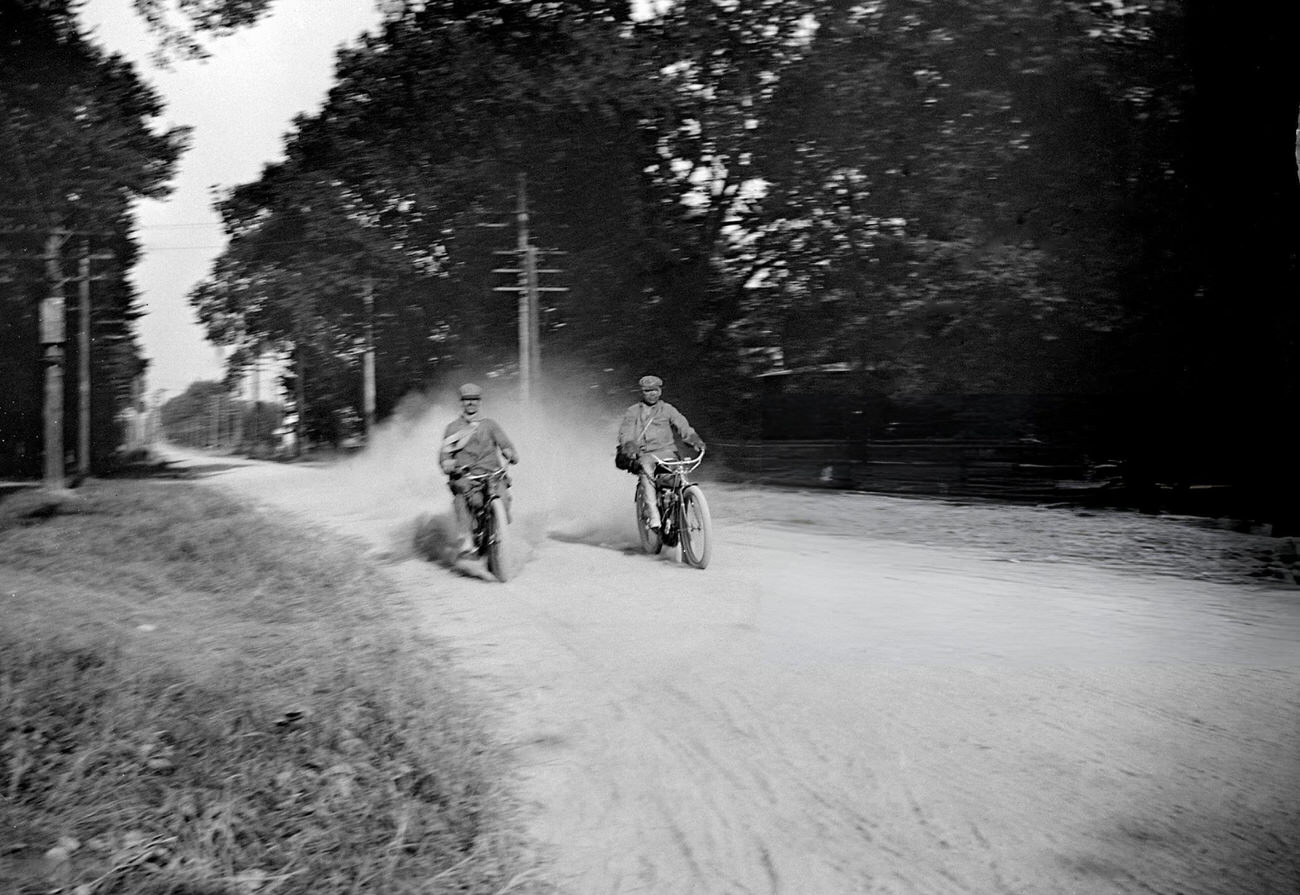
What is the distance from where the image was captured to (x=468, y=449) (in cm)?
305

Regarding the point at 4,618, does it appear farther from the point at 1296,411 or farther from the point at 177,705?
the point at 1296,411

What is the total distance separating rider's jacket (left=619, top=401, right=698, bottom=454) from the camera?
318cm

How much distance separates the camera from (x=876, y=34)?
296 centimetres

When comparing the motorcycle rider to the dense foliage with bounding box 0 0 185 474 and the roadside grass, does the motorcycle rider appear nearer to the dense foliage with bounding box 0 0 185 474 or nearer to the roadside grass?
the roadside grass

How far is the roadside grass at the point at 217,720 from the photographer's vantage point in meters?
1.70

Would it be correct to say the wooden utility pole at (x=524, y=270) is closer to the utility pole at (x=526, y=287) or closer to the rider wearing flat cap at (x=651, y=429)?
the utility pole at (x=526, y=287)

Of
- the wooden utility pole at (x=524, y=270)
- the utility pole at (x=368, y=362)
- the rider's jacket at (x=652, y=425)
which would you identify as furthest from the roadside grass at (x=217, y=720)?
the rider's jacket at (x=652, y=425)

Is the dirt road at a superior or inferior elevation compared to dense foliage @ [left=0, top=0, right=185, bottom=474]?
inferior

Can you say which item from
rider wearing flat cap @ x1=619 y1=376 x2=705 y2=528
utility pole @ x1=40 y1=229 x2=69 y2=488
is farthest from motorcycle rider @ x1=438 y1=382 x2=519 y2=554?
utility pole @ x1=40 y1=229 x2=69 y2=488

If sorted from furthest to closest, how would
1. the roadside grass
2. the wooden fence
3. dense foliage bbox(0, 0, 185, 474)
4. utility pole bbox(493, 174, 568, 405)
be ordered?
1. the wooden fence
2. utility pole bbox(493, 174, 568, 405)
3. dense foliage bbox(0, 0, 185, 474)
4. the roadside grass

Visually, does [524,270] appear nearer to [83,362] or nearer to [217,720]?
[83,362]

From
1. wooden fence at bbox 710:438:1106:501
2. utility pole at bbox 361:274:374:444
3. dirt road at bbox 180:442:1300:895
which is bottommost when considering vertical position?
dirt road at bbox 180:442:1300:895

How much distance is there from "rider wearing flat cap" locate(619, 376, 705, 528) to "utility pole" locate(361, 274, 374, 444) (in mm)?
900

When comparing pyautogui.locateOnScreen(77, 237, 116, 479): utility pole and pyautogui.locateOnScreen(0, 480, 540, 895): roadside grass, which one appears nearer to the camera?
pyautogui.locateOnScreen(0, 480, 540, 895): roadside grass
